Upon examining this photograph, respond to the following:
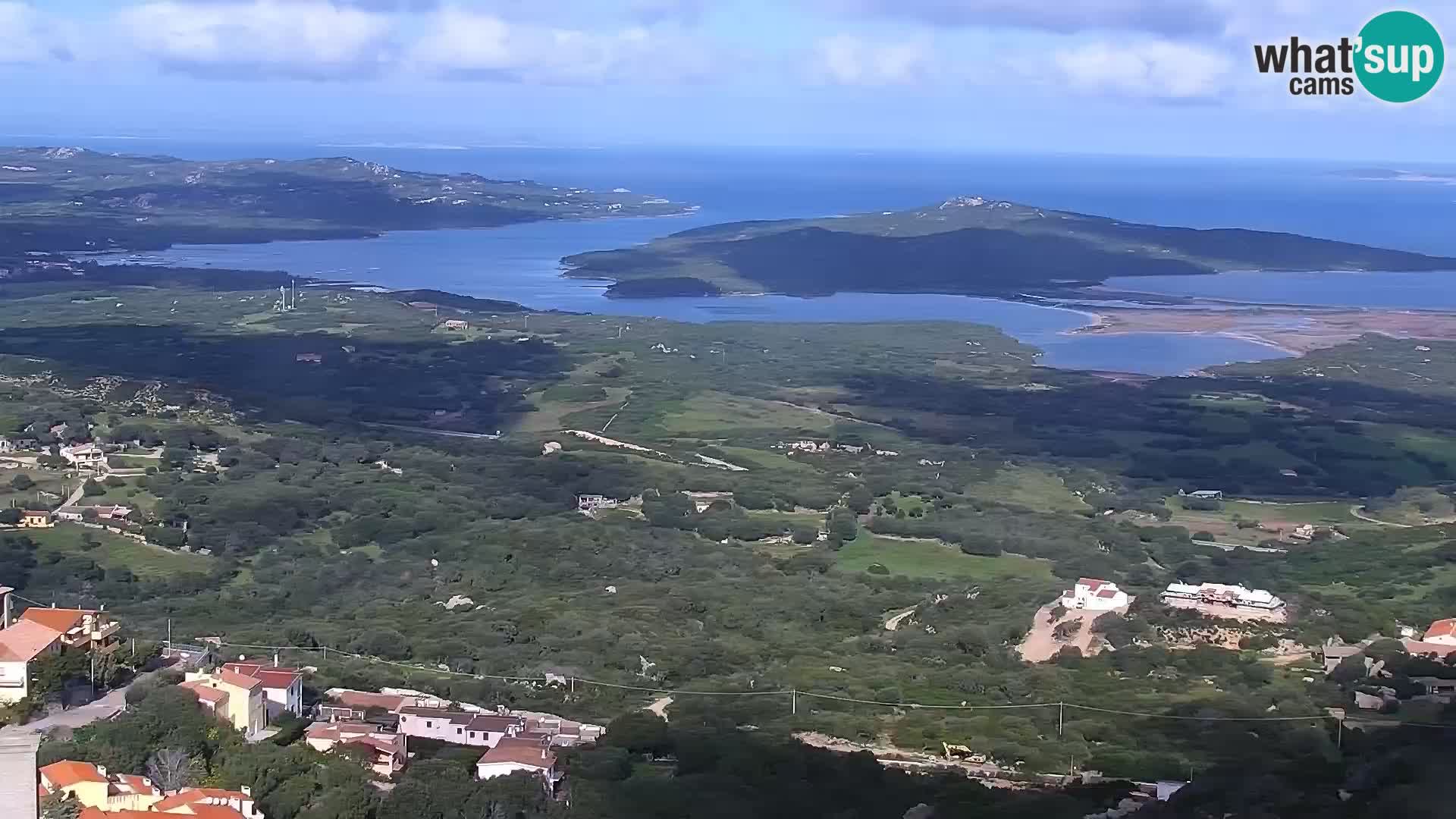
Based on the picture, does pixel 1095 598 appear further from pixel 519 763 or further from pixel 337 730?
pixel 337 730

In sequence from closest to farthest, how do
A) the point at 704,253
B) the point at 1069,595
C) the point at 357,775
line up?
the point at 357,775 < the point at 1069,595 < the point at 704,253

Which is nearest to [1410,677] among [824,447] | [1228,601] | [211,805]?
[1228,601]

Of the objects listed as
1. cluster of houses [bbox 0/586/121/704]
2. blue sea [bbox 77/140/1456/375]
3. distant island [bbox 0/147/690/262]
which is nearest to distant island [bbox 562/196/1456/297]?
blue sea [bbox 77/140/1456/375]

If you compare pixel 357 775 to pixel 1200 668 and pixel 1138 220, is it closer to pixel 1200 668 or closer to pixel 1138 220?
pixel 1200 668

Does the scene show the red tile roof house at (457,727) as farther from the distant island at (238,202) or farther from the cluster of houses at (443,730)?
the distant island at (238,202)

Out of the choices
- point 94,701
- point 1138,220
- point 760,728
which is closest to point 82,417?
point 94,701

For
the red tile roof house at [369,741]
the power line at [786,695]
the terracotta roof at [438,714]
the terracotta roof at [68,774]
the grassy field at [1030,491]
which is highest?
the terracotta roof at [68,774]

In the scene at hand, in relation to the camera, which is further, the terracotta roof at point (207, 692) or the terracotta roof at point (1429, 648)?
the terracotta roof at point (1429, 648)

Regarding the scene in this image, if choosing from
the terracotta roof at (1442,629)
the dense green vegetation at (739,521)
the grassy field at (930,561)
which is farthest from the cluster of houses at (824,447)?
the terracotta roof at (1442,629)
